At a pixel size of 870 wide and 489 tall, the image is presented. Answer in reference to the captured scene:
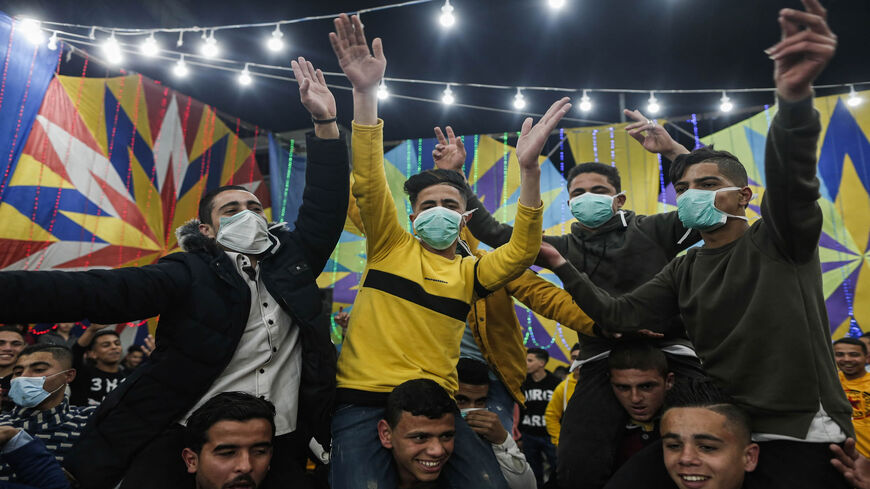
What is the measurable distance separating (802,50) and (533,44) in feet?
23.5

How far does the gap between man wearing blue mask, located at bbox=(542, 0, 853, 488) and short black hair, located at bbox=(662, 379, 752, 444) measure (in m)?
0.03

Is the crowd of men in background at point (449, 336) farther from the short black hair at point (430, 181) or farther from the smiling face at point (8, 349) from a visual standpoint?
the smiling face at point (8, 349)

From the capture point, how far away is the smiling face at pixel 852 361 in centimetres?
557

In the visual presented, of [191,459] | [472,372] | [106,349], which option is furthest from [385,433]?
[106,349]

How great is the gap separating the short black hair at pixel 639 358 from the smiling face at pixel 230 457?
1.66 metres

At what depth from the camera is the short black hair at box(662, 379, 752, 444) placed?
205cm

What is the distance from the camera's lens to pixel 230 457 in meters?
2.18

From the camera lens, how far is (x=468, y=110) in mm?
10633

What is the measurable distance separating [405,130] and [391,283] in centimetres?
947

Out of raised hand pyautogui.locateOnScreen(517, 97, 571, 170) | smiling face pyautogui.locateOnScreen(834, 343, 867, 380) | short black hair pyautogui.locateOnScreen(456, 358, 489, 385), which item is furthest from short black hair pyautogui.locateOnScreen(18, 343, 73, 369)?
smiling face pyautogui.locateOnScreen(834, 343, 867, 380)

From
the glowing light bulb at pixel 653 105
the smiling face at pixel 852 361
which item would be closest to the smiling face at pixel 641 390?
the smiling face at pixel 852 361

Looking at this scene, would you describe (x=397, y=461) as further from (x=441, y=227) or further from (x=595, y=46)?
(x=595, y=46)

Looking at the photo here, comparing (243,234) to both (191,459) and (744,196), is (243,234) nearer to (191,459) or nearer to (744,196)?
(191,459)

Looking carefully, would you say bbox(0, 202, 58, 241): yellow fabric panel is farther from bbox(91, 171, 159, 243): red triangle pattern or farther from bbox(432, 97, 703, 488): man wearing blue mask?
bbox(432, 97, 703, 488): man wearing blue mask
